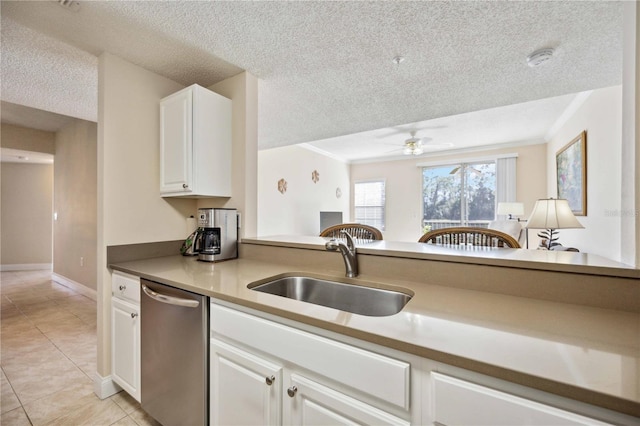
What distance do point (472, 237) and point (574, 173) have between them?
261 centimetres

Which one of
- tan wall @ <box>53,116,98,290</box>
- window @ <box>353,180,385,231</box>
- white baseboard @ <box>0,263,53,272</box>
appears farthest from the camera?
window @ <box>353,180,385,231</box>

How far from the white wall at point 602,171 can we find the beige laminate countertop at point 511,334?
2.25m

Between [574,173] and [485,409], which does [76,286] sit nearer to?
[485,409]

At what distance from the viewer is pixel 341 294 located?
4.72 feet

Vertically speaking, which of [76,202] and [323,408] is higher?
[76,202]

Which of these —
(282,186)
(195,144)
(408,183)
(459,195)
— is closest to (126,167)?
(195,144)

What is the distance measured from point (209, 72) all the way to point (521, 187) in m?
6.09

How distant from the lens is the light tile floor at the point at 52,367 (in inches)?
64.0

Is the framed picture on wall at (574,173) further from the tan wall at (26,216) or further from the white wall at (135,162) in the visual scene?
the tan wall at (26,216)

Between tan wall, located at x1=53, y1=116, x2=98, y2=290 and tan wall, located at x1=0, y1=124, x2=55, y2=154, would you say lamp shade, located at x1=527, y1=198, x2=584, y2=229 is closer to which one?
tan wall, located at x1=53, y1=116, x2=98, y2=290

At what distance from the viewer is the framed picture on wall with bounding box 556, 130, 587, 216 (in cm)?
312

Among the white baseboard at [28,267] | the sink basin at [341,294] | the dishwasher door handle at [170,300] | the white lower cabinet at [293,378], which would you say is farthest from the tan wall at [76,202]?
the white lower cabinet at [293,378]

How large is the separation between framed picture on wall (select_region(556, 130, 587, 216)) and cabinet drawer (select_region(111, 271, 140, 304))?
435 cm

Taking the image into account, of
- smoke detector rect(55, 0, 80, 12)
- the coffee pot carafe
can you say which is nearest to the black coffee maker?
the coffee pot carafe
